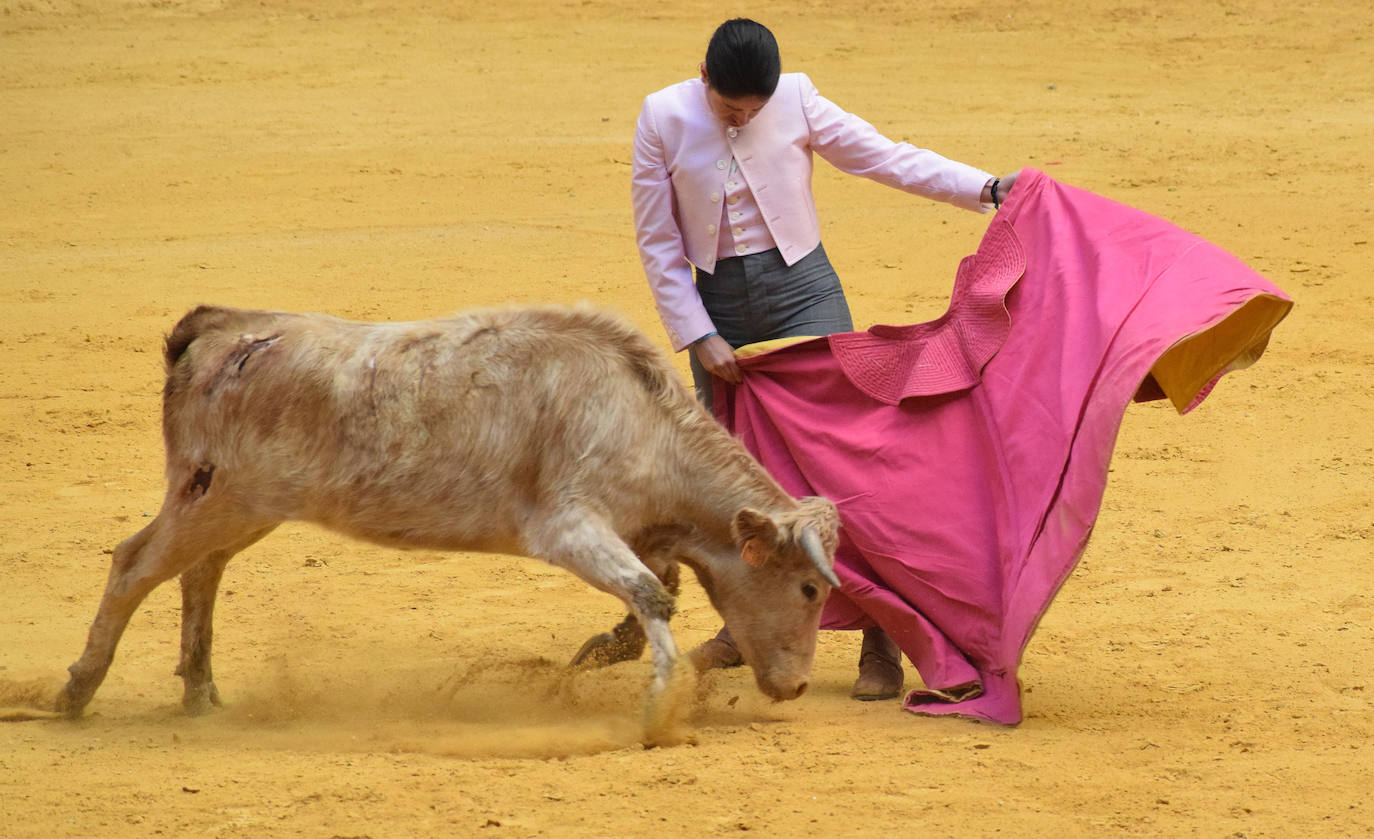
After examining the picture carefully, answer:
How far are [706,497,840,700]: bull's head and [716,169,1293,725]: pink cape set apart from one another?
347mm

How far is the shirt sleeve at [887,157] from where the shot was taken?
575 cm

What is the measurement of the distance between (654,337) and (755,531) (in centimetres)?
520

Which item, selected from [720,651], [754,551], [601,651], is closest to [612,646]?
[601,651]

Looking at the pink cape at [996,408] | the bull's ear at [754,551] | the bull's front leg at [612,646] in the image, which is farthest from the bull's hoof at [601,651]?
the bull's ear at [754,551]

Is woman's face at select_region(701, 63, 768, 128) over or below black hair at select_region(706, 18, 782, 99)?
below

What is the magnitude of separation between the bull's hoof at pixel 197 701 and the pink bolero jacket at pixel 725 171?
207 cm

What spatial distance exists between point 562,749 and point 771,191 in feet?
7.00

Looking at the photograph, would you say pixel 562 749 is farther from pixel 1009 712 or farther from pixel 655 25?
pixel 655 25

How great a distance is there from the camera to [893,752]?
4895 millimetres

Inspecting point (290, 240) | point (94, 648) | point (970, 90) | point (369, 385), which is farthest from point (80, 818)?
point (970, 90)

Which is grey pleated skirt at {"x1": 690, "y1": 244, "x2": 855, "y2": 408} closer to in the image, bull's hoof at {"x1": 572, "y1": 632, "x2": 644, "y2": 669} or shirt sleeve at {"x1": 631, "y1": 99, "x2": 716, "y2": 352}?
shirt sleeve at {"x1": 631, "y1": 99, "x2": 716, "y2": 352}

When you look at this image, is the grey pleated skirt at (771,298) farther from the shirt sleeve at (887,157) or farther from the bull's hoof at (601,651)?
the bull's hoof at (601,651)

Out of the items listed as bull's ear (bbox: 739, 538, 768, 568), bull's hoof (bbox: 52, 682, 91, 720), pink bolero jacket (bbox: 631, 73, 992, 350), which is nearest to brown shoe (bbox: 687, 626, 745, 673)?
bull's ear (bbox: 739, 538, 768, 568)

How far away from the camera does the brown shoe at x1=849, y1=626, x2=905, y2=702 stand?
562cm
